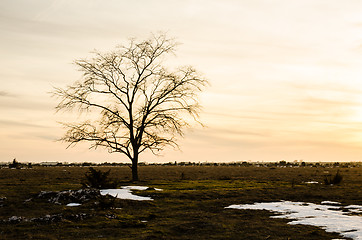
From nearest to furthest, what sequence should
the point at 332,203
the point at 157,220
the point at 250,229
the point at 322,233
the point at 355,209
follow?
the point at 322,233, the point at 250,229, the point at 157,220, the point at 355,209, the point at 332,203

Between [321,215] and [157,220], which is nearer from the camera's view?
[157,220]

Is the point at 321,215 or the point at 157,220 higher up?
the point at 321,215

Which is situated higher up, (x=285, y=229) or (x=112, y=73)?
(x=112, y=73)

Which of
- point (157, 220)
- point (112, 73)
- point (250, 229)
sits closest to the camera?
point (250, 229)

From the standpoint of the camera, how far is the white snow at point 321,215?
14.4m

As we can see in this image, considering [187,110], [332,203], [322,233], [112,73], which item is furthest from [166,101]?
[322,233]

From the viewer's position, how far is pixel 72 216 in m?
17.2

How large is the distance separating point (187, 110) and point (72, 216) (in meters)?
20.9

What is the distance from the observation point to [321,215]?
17.6m

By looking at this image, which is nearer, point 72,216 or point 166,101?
point 72,216

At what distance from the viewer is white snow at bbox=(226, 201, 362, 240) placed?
14.4 meters

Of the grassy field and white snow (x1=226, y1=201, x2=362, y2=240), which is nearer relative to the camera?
the grassy field

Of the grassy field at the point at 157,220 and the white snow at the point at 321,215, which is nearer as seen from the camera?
the grassy field at the point at 157,220

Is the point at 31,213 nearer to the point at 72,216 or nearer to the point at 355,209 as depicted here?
the point at 72,216
